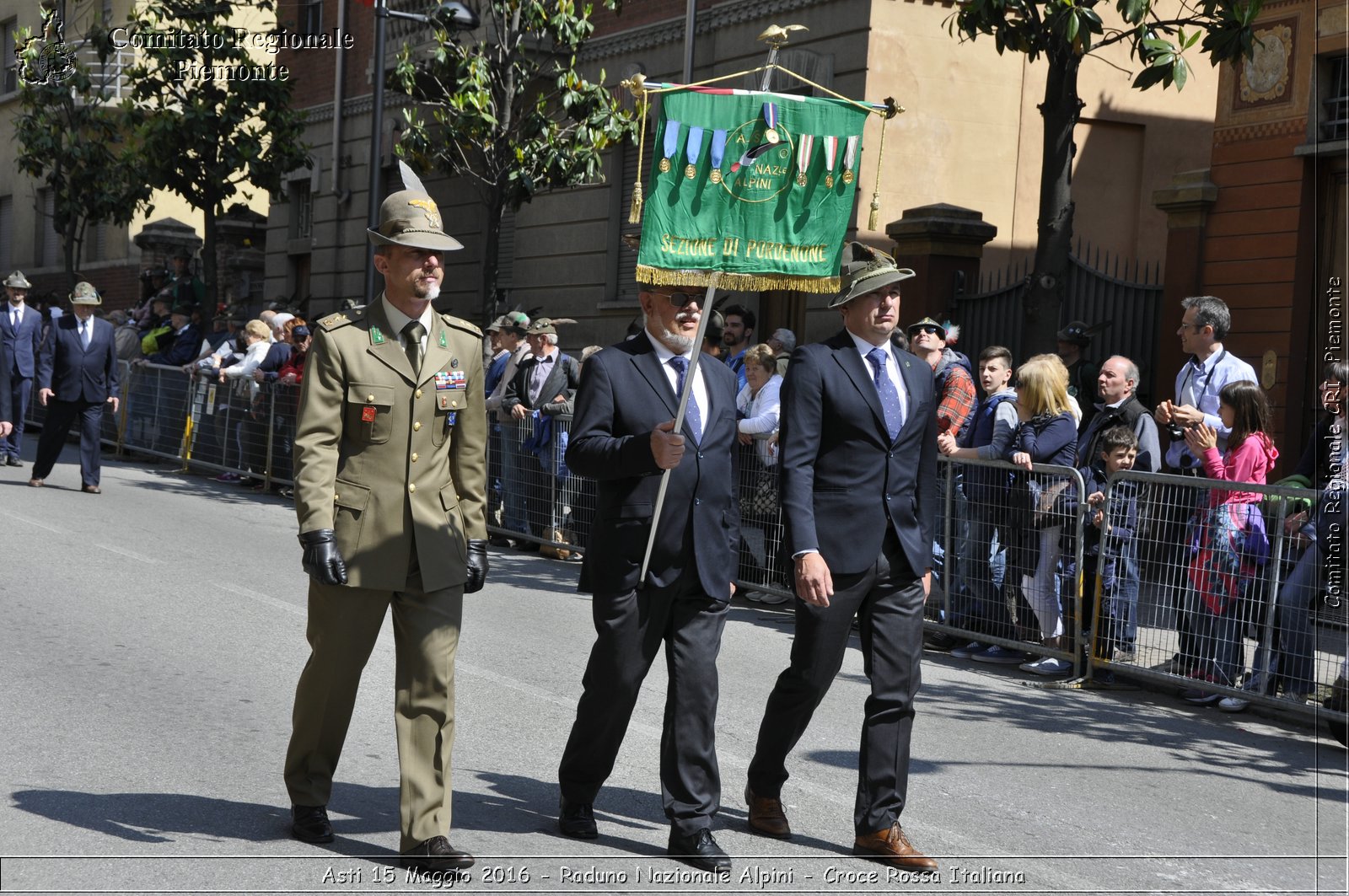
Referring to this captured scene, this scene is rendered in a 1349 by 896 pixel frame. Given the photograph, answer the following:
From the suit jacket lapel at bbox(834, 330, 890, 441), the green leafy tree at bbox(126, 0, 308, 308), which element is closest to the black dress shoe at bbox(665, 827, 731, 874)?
the suit jacket lapel at bbox(834, 330, 890, 441)

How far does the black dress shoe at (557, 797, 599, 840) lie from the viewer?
5.39m

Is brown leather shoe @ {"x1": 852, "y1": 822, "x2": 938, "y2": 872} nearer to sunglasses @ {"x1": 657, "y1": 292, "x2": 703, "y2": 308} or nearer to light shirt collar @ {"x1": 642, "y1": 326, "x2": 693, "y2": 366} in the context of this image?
light shirt collar @ {"x1": 642, "y1": 326, "x2": 693, "y2": 366}

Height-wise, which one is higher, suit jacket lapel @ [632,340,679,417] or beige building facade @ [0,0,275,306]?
beige building facade @ [0,0,275,306]

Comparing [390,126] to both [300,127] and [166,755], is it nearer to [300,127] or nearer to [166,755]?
[300,127]

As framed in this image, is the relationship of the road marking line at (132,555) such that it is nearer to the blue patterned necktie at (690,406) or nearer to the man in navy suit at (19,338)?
the man in navy suit at (19,338)

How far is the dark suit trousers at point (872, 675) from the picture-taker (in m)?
5.30

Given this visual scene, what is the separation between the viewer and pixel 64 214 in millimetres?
29297

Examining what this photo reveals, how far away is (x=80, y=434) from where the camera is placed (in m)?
15.0

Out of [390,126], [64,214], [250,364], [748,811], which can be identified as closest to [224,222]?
[64,214]

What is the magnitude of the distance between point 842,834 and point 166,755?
2695mm

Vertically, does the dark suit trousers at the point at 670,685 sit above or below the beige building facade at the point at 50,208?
below

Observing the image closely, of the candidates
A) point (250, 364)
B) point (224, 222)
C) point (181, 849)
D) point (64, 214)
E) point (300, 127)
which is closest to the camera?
point (181, 849)

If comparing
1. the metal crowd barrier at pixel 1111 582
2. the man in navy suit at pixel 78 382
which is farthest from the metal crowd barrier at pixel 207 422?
the metal crowd barrier at pixel 1111 582

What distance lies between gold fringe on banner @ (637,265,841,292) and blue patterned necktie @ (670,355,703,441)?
0.95ft
